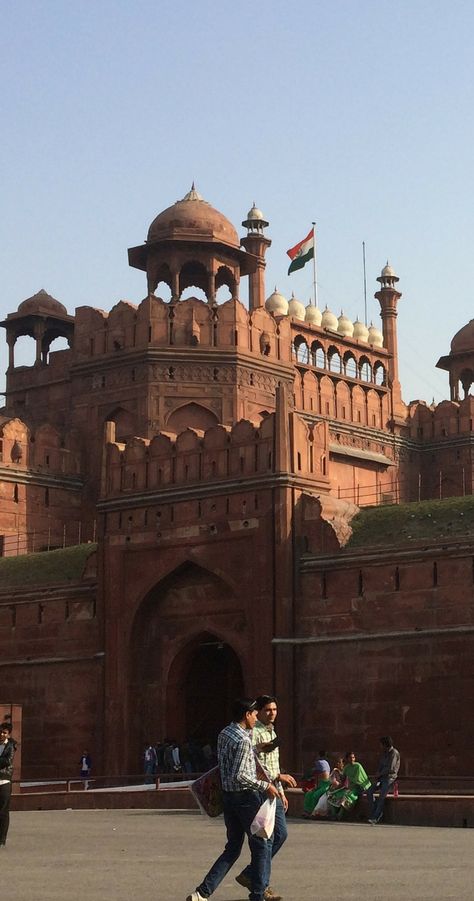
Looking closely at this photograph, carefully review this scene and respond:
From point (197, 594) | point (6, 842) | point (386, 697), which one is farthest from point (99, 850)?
point (197, 594)

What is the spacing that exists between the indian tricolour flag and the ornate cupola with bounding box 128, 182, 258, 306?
Result: 5486mm

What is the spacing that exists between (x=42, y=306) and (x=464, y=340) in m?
13.2

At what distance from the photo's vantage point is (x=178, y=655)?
Result: 29328 millimetres

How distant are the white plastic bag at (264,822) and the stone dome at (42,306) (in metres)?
32.7

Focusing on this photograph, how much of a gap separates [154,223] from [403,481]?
9.65 meters

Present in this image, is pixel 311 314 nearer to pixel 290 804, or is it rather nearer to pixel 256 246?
pixel 256 246

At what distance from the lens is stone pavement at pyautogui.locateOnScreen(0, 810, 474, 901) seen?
32.5 ft

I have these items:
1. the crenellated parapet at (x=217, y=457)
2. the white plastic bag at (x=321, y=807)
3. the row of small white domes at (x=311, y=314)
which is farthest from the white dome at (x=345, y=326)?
the white plastic bag at (x=321, y=807)

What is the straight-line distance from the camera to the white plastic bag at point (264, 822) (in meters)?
9.62

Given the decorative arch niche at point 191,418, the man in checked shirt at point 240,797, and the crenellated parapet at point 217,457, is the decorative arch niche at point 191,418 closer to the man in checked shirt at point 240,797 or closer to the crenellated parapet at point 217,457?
the crenellated parapet at point 217,457

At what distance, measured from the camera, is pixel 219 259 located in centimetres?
3831

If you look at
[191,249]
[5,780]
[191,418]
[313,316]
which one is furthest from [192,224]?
[5,780]

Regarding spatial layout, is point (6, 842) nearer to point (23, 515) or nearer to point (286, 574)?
point (286, 574)

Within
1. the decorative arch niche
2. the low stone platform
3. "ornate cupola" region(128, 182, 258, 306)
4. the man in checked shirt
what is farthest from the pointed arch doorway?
the man in checked shirt
